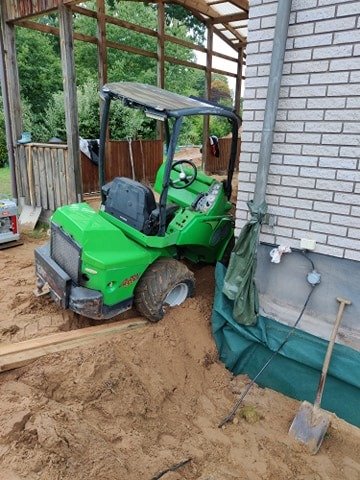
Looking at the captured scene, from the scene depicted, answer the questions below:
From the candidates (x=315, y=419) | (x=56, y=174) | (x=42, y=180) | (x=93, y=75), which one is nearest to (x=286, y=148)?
(x=315, y=419)

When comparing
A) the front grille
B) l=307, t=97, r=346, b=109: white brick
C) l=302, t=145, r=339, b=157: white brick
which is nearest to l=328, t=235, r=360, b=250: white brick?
l=302, t=145, r=339, b=157: white brick

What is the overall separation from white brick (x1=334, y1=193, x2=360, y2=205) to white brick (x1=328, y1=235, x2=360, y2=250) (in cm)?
31

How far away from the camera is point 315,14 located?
3127mm

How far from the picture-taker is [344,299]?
3375 mm

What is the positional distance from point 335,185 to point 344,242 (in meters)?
0.49

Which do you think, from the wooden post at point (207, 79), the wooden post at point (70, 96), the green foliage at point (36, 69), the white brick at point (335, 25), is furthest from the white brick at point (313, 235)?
the green foliage at point (36, 69)

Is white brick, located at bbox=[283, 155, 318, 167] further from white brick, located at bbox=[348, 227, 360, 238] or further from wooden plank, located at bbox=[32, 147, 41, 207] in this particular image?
wooden plank, located at bbox=[32, 147, 41, 207]

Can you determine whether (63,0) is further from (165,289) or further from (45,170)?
(165,289)

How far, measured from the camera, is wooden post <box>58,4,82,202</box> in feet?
20.2

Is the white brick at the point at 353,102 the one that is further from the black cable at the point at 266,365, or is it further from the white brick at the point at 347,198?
the black cable at the point at 266,365

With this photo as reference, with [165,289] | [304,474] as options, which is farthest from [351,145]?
[304,474]

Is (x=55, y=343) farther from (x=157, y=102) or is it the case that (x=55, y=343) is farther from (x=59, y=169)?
(x=59, y=169)

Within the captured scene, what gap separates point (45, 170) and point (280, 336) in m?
Answer: 5.52

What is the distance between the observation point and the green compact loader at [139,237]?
3.65 meters
